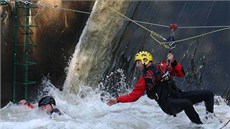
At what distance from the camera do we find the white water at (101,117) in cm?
659

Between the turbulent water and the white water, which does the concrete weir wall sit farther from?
the white water

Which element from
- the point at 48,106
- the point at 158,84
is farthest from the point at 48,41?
the point at 158,84

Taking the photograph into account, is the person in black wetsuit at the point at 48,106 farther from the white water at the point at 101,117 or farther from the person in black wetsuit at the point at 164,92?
the person in black wetsuit at the point at 164,92

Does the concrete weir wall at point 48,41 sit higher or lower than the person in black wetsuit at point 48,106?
higher

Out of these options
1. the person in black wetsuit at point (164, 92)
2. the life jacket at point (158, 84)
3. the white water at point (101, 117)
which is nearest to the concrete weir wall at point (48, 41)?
the white water at point (101, 117)

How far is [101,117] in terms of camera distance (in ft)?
23.9

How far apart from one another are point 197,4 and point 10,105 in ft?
14.4

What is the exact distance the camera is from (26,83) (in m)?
9.23

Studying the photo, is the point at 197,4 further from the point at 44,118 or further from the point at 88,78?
the point at 44,118

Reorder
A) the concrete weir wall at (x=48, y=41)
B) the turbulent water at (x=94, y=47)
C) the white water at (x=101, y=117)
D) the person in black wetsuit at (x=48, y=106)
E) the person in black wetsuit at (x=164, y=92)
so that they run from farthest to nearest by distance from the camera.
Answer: the turbulent water at (x=94, y=47) < the concrete weir wall at (x=48, y=41) < the person in black wetsuit at (x=48, y=106) < the white water at (x=101, y=117) < the person in black wetsuit at (x=164, y=92)

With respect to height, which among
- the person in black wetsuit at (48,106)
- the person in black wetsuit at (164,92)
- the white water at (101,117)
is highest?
the person in black wetsuit at (164,92)

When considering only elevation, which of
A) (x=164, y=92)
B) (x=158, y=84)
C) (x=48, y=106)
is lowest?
(x=48, y=106)

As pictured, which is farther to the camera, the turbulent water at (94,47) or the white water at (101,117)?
the turbulent water at (94,47)

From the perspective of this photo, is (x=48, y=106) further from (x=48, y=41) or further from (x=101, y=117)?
(x=48, y=41)
